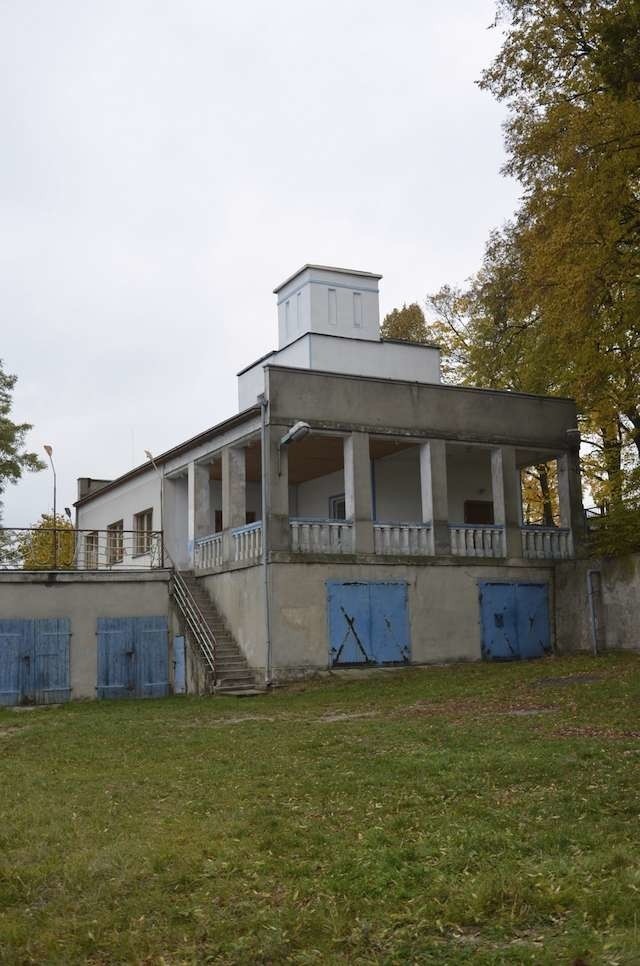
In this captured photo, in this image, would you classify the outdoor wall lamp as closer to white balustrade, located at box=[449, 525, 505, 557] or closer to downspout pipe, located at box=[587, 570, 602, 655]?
white balustrade, located at box=[449, 525, 505, 557]

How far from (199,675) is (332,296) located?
12616mm

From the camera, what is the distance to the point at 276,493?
2180 centimetres

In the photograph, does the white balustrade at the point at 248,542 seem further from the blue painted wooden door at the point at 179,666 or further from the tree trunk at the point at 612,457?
the tree trunk at the point at 612,457

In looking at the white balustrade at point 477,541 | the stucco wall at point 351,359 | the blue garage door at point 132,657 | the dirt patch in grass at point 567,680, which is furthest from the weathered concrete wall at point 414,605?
the stucco wall at point 351,359

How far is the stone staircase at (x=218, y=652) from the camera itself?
21312 mm

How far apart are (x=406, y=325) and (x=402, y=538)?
60.3ft

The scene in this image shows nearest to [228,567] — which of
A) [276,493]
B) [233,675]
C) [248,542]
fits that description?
[248,542]

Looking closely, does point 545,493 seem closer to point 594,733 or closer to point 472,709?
point 472,709

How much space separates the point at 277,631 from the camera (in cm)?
2127

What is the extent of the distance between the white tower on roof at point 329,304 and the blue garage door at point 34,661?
37.2ft

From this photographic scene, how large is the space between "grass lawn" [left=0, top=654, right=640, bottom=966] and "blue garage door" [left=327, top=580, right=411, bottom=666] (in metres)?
8.17

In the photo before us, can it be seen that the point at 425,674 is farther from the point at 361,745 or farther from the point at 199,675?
the point at 361,745

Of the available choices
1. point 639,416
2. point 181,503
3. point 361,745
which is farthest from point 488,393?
point 361,745

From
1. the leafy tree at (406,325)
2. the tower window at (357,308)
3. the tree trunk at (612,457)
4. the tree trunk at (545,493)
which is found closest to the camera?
the tree trunk at (612,457)
